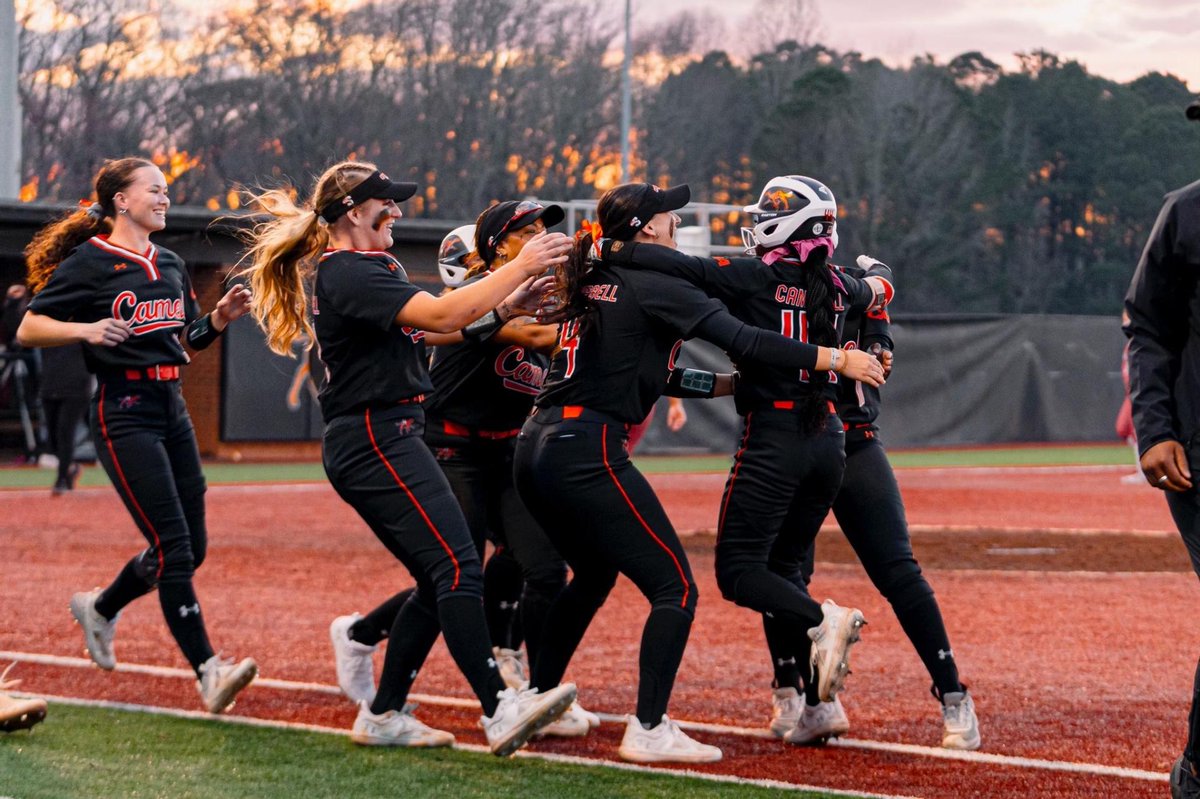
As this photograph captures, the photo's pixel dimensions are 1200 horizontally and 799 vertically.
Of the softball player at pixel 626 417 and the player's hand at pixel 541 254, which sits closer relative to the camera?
the player's hand at pixel 541 254

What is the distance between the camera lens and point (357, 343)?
5.28m

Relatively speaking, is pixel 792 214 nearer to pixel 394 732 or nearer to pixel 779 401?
pixel 779 401

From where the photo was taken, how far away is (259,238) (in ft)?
18.5

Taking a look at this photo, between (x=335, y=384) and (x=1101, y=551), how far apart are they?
8767 mm

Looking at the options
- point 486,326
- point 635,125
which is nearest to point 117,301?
point 486,326

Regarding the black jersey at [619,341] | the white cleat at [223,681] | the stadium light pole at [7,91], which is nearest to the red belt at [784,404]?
the black jersey at [619,341]

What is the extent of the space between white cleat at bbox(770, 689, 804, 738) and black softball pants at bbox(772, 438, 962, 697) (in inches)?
18.8

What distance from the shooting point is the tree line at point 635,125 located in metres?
35.7

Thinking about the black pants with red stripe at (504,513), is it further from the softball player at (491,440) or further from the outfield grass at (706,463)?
the outfield grass at (706,463)

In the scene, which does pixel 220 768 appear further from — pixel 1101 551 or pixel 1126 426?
pixel 1126 426

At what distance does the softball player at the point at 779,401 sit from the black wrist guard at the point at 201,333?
1.96 meters

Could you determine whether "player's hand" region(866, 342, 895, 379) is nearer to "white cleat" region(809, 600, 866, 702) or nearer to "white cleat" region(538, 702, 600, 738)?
"white cleat" region(809, 600, 866, 702)

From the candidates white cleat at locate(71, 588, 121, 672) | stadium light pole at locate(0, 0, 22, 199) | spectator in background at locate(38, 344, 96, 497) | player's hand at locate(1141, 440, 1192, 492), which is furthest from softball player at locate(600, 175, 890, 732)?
stadium light pole at locate(0, 0, 22, 199)

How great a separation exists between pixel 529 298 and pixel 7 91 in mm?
15532
